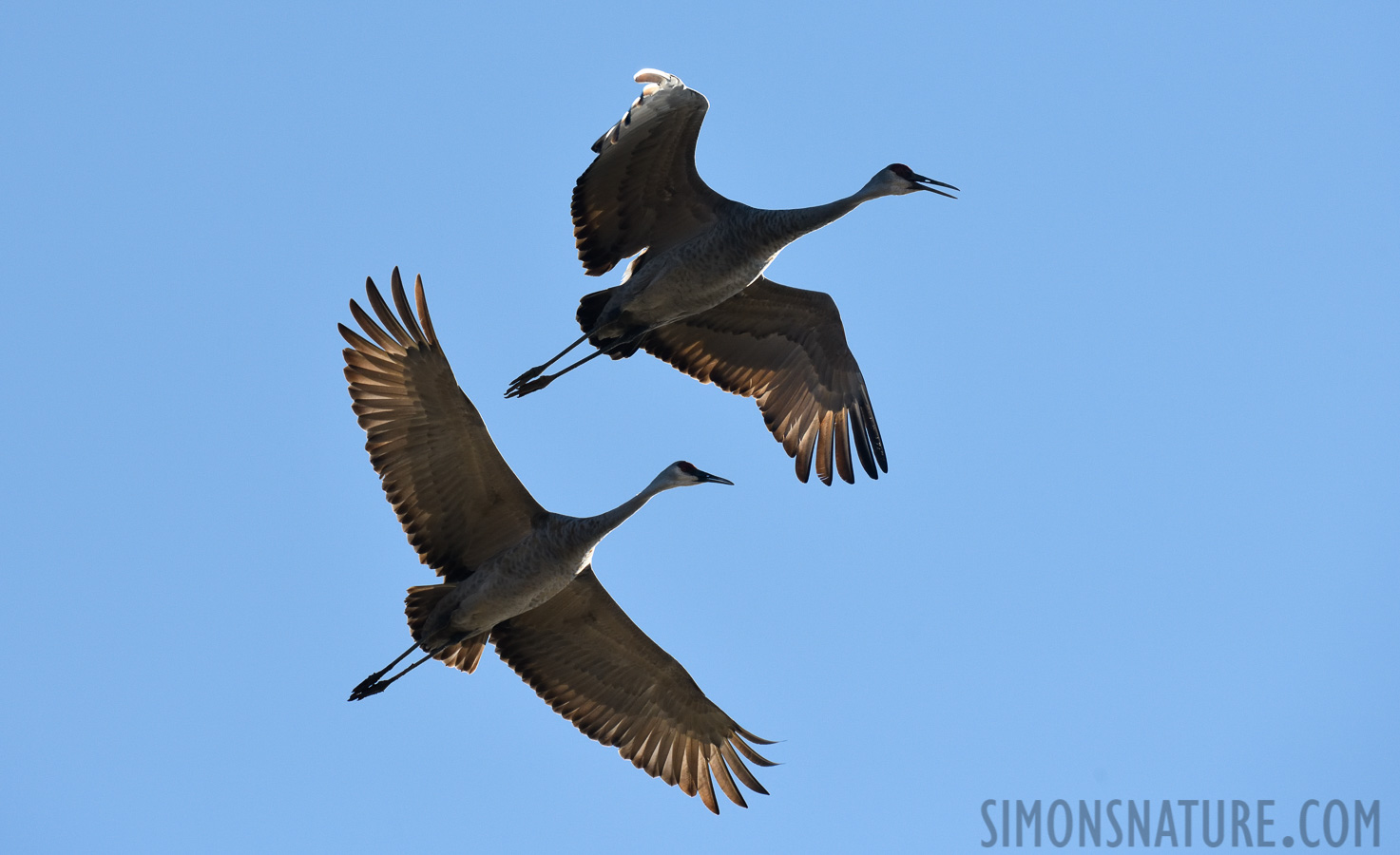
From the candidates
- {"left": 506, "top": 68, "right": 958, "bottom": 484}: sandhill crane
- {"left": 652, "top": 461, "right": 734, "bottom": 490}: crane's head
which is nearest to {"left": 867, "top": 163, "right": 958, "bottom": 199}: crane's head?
{"left": 506, "top": 68, "right": 958, "bottom": 484}: sandhill crane

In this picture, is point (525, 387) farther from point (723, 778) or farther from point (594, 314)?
point (723, 778)

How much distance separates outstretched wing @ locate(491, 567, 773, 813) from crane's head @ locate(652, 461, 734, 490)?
980 mm

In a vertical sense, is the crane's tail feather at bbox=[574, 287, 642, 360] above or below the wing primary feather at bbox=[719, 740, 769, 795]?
above

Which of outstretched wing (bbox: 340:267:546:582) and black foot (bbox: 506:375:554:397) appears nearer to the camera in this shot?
outstretched wing (bbox: 340:267:546:582)

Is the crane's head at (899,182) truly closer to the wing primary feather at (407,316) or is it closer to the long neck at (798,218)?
the long neck at (798,218)

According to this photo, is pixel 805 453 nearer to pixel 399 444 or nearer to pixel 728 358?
pixel 728 358

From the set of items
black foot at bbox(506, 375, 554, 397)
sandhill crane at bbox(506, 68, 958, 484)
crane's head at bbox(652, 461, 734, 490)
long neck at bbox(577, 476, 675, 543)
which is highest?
sandhill crane at bbox(506, 68, 958, 484)

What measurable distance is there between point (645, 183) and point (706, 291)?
1097 millimetres

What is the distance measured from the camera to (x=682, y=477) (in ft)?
49.1

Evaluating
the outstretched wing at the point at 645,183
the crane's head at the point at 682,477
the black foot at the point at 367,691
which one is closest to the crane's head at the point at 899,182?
the outstretched wing at the point at 645,183

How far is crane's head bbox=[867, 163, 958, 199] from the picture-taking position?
610 inches

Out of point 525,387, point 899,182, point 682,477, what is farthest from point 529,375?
point 899,182

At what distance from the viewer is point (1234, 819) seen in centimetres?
1725

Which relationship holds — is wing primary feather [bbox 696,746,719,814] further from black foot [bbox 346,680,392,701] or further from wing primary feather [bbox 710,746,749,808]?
black foot [bbox 346,680,392,701]
